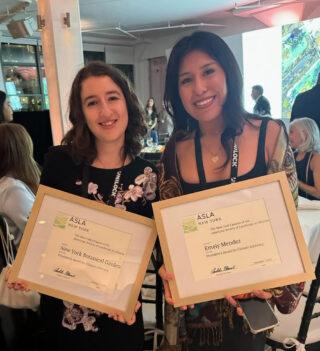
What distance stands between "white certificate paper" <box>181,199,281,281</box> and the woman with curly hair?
0.73 feet

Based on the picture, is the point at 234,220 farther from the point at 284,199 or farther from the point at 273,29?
the point at 273,29

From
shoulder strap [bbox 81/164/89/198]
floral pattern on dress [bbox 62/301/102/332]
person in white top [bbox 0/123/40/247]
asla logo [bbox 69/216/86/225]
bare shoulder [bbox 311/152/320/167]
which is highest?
shoulder strap [bbox 81/164/89/198]

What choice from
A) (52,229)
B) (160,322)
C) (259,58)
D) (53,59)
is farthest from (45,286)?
(259,58)

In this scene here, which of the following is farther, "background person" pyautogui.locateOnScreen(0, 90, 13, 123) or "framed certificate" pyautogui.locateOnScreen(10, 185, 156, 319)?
"background person" pyautogui.locateOnScreen(0, 90, 13, 123)

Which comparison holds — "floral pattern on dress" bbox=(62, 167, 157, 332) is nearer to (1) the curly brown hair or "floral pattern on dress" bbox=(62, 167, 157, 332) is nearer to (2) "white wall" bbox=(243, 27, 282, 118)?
(1) the curly brown hair

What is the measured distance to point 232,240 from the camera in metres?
0.93

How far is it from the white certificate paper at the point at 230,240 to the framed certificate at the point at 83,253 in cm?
15

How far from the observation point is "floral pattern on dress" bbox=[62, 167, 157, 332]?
107 centimetres

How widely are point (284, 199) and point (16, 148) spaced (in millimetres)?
1559

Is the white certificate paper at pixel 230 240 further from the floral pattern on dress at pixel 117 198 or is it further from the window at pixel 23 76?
the window at pixel 23 76

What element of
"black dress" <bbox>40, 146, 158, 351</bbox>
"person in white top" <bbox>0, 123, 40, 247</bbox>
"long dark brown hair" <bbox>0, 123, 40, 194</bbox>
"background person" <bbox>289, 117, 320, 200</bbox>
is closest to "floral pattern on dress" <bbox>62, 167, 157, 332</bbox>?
"black dress" <bbox>40, 146, 158, 351</bbox>

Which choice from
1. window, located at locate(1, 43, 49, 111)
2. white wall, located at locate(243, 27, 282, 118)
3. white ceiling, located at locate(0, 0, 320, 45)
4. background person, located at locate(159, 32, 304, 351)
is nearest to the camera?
background person, located at locate(159, 32, 304, 351)

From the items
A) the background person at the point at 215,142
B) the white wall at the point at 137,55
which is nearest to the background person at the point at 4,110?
the background person at the point at 215,142

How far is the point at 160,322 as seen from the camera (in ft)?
4.97
